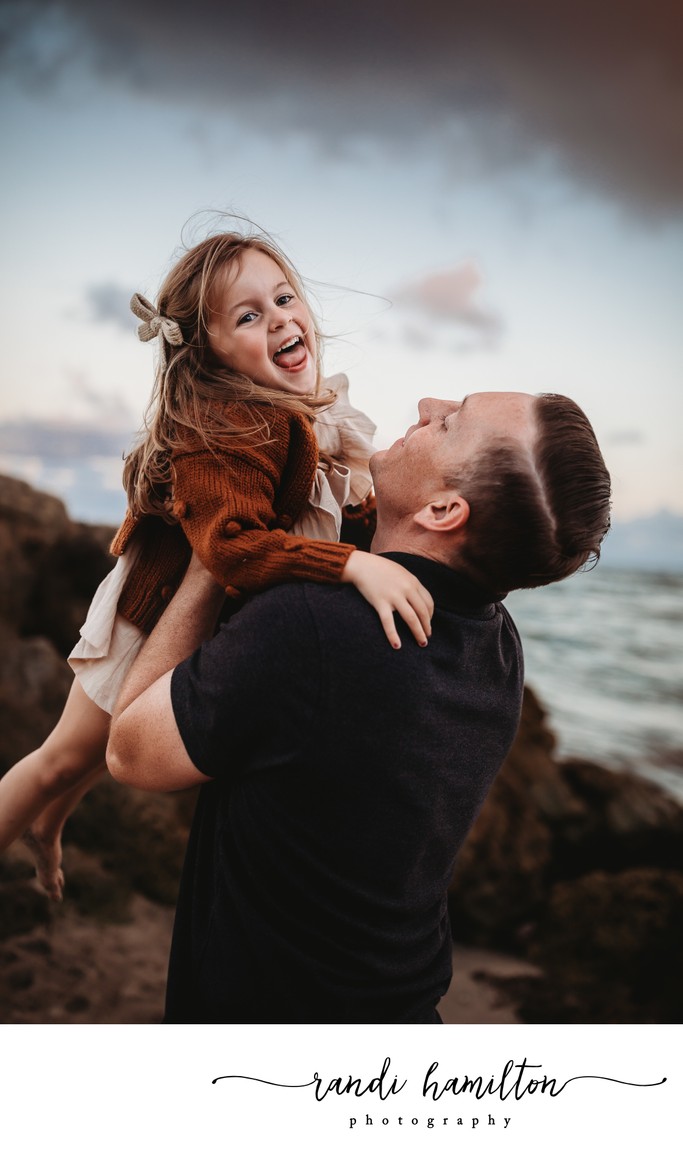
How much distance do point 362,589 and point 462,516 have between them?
18 cm

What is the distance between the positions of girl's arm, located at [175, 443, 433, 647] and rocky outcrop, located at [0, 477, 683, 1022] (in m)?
1.74

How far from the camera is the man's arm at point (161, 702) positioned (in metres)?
1.09

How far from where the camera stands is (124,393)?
274cm

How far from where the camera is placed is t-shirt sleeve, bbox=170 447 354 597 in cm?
112

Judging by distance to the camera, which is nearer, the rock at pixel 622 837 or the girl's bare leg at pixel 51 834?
the girl's bare leg at pixel 51 834

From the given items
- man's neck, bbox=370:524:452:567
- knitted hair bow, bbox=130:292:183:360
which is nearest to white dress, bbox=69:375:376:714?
man's neck, bbox=370:524:452:567

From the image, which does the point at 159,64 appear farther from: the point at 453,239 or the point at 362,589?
the point at 362,589

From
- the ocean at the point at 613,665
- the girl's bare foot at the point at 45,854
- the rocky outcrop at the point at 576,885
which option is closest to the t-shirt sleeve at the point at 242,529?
the girl's bare foot at the point at 45,854

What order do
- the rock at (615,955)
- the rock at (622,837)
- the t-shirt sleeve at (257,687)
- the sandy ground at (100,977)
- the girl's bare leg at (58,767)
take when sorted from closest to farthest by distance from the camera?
the t-shirt sleeve at (257,687) < the girl's bare leg at (58,767) < the sandy ground at (100,977) < the rock at (615,955) < the rock at (622,837)

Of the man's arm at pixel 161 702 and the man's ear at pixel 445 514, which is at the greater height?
the man's ear at pixel 445 514

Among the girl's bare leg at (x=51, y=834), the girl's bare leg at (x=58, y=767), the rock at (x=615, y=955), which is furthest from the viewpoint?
the rock at (x=615, y=955)

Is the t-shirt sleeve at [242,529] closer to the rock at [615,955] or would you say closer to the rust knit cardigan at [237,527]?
the rust knit cardigan at [237,527]

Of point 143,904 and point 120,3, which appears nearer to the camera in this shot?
point 120,3
